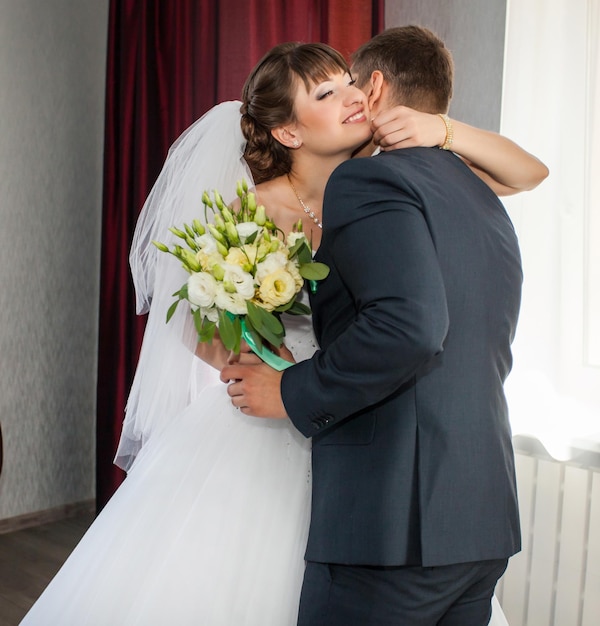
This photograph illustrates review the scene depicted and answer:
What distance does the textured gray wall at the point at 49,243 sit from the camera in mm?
3514

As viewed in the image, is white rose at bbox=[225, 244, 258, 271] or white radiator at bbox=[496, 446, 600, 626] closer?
white rose at bbox=[225, 244, 258, 271]

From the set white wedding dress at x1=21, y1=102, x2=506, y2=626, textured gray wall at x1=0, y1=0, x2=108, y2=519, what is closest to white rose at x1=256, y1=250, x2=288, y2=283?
white wedding dress at x1=21, y1=102, x2=506, y2=626

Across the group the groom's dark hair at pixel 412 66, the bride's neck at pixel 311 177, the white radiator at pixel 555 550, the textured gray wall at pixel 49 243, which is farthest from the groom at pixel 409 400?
the textured gray wall at pixel 49 243

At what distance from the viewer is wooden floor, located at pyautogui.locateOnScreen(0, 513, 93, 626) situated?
2.85 m

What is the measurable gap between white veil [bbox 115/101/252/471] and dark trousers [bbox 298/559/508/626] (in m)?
0.72

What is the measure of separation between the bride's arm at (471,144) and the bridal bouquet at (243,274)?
0.28 metres

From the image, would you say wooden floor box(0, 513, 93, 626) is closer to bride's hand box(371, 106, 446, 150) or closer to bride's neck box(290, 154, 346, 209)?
bride's neck box(290, 154, 346, 209)

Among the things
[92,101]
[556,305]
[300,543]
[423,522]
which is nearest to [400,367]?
[423,522]

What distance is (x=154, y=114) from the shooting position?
355cm

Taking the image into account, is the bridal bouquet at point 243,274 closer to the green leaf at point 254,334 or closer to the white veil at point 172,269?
the green leaf at point 254,334

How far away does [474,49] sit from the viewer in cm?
259

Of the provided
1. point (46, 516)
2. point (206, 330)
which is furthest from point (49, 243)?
point (206, 330)

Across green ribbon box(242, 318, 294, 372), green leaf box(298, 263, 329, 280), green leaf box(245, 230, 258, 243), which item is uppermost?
green leaf box(245, 230, 258, 243)

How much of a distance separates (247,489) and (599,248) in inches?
51.8
